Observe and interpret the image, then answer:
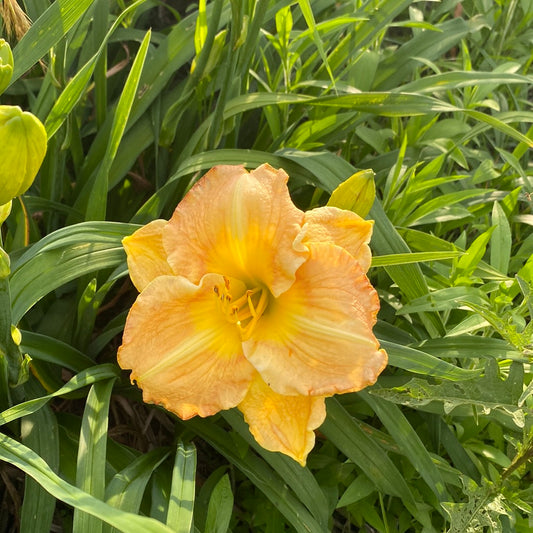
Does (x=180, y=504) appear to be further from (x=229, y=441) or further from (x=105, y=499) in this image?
(x=229, y=441)

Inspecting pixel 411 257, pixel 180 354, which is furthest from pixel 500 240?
pixel 180 354

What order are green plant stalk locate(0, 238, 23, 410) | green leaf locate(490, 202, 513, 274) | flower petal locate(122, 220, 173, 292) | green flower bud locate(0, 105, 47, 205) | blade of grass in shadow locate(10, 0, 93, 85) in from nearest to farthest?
green flower bud locate(0, 105, 47, 205), green plant stalk locate(0, 238, 23, 410), flower petal locate(122, 220, 173, 292), blade of grass in shadow locate(10, 0, 93, 85), green leaf locate(490, 202, 513, 274)

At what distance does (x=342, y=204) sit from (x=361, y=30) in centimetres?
56

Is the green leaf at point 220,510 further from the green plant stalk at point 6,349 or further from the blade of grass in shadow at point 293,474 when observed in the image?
the green plant stalk at point 6,349

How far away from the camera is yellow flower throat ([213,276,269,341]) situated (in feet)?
2.78

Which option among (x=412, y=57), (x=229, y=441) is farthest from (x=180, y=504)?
(x=412, y=57)

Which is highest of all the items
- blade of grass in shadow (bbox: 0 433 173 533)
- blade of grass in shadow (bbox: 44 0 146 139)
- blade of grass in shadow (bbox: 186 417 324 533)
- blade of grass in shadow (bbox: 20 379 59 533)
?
blade of grass in shadow (bbox: 44 0 146 139)

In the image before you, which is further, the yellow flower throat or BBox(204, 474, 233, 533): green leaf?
BBox(204, 474, 233, 533): green leaf

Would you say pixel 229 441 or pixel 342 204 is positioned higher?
pixel 342 204

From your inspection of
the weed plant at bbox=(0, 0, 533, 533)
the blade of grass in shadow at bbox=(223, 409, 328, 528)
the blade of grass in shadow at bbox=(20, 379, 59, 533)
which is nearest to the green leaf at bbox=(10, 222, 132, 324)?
the weed plant at bbox=(0, 0, 533, 533)

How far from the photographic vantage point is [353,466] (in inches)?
44.6

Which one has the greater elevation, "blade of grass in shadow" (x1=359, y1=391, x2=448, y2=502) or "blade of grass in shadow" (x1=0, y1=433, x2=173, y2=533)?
"blade of grass in shadow" (x1=0, y1=433, x2=173, y2=533)

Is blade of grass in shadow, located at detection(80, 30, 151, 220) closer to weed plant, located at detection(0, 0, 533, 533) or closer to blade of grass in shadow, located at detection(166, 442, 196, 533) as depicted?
weed plant, located at detection(0, 0, 533, 533)

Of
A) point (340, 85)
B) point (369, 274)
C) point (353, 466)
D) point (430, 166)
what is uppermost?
point (340, 85)
